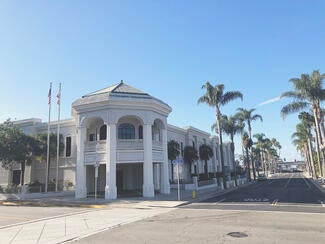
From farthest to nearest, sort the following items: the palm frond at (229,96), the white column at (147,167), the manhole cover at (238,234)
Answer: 1. the palm frond at (229,96)
2. the white column at (147,167)
3. the manhole cover at (238,234)

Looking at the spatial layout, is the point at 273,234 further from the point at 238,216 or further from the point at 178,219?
the point at 178,219

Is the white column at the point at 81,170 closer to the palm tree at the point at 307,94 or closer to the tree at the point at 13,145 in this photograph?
the tree at the point at 13,145

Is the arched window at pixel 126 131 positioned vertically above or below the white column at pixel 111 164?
above

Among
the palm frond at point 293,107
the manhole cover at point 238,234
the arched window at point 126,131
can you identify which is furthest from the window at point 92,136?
the manhole cover at point 238,234

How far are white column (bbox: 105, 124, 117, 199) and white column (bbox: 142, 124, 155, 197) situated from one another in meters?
2.69

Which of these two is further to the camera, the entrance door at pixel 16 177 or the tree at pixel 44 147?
the entrance door at pixel 16 177

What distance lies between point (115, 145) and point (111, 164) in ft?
5.52

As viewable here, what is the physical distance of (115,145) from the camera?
23.2m

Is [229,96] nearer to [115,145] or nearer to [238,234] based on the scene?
[115,145]

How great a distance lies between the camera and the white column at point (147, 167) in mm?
23297

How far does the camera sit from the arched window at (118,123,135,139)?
2756 centimetres

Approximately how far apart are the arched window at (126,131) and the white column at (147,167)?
3.91 meters

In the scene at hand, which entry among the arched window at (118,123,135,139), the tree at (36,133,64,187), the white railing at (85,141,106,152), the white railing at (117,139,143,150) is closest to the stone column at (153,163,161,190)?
the arched window at (118,123,135,139)

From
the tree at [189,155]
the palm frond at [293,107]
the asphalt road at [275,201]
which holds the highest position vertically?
the palm frond at [293,107]
